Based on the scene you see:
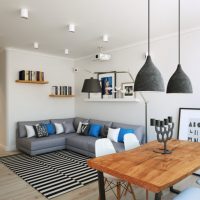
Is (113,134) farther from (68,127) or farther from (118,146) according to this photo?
(68,127)

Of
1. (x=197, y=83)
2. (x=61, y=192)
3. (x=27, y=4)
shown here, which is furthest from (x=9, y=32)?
(x=197, y=83)

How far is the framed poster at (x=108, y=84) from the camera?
519 centimetres

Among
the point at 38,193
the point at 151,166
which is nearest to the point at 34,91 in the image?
the point at 38,193

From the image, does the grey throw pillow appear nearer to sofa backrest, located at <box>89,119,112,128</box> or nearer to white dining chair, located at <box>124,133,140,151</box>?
sofa backrest, located at <box>89,119,112,128</box>

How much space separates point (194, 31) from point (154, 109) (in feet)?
5.62

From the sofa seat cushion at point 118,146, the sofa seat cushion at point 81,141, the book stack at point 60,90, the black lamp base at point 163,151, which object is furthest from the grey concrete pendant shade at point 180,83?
the book stack at point 60,90

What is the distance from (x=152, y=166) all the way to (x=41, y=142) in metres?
3.42

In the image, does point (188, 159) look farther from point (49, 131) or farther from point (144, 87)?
point (49, 131)

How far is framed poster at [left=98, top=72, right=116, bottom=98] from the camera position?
5191 millimetres

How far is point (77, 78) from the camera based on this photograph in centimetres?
636

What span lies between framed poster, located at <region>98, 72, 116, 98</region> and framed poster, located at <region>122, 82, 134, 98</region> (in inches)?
13.2

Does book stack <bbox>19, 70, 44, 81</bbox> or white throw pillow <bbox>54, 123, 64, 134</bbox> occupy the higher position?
book stack <bbox>19, 70, 44, 81</bbox>

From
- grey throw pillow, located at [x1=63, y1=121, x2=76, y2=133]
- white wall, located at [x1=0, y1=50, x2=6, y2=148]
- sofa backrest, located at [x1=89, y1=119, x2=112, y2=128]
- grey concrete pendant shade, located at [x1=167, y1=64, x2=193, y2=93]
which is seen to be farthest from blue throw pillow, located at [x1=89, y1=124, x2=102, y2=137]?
grey concrete pendant shade, located at [x1=167, y1=64, x2=193, y2=93]

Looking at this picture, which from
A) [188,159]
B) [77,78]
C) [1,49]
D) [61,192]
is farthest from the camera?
[77,78]
